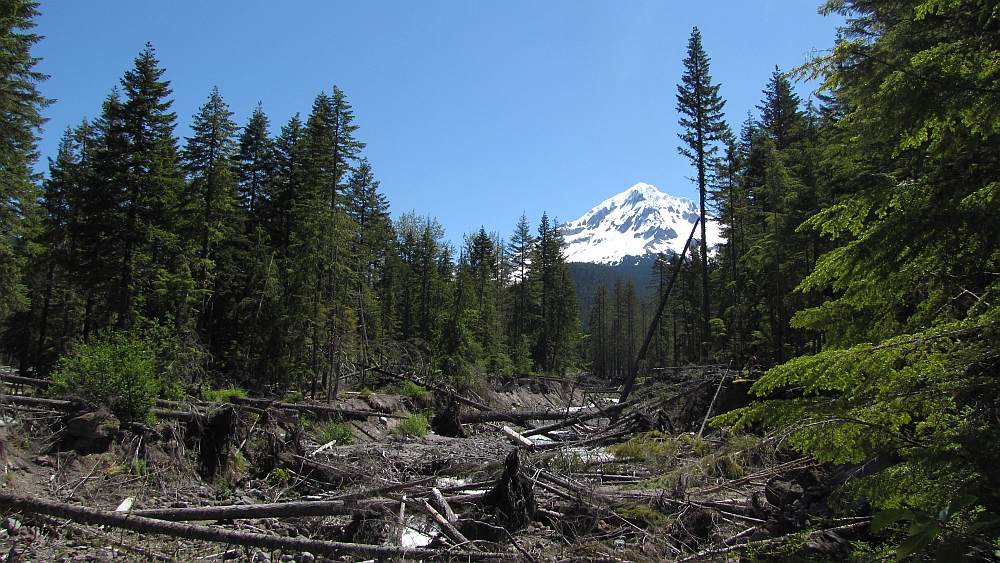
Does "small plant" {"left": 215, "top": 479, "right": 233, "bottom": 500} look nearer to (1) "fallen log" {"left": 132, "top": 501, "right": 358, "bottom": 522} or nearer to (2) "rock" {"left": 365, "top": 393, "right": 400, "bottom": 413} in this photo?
(1) "fallen log" {"left": 132, "top": 501, "right": 358, "bottom": 522}

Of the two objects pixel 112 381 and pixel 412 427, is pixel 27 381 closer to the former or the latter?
pixel 112 381

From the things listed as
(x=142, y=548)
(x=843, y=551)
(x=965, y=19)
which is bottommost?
(x=142, y=548)

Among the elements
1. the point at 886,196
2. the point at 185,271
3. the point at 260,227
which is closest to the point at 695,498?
the point at 886,196

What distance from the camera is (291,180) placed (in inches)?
1133

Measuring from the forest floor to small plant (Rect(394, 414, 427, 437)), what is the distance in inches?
169

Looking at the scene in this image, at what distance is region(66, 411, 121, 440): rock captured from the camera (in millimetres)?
8969

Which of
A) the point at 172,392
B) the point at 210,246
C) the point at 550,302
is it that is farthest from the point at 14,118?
the point at 550,302

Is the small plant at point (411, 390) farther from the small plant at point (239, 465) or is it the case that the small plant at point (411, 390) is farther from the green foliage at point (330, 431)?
the small plant at point (239, 465)

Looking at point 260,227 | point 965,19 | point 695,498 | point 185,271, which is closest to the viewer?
point 965,19

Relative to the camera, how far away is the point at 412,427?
18.6 metres

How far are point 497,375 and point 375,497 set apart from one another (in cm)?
2668

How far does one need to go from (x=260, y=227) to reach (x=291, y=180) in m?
3.27

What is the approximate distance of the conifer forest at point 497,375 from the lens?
372cm

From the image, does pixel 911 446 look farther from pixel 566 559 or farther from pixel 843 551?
pixel 566 559
